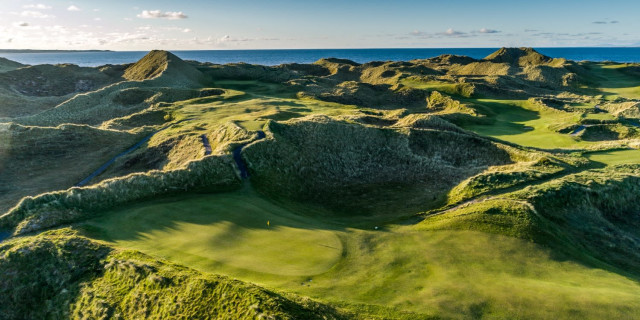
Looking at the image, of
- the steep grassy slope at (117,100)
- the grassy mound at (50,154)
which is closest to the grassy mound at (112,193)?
the grassy mound at (50,154)

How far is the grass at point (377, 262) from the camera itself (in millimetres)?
13727

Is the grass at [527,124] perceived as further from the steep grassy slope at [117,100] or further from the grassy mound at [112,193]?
the steep grassy slope at [117,100]

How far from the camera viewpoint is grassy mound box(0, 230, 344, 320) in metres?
13.0

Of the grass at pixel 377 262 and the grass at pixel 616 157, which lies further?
the grass at pixel 616 157

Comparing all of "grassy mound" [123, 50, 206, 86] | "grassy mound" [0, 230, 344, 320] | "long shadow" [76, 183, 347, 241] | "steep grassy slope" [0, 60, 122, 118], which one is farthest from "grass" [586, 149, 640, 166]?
"steep grassy slope" [0, 60, 122, 118]

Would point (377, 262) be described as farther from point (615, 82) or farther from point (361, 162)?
point (615, 82)

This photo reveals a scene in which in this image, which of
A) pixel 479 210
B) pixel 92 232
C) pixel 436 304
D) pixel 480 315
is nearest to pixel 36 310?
pixel 92 232

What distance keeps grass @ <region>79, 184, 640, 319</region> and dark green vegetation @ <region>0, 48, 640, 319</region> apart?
4.0 inches

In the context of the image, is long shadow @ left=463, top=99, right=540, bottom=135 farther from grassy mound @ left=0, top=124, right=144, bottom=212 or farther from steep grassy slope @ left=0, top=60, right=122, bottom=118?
steep grassy slope @ left=0, top=60, right=122, bottom=118

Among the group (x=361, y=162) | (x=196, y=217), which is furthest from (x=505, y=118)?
(x=196, y=217)

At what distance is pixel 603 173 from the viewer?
96.4 ft

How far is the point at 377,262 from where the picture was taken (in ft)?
57.0

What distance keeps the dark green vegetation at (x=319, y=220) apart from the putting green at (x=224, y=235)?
0.13 m

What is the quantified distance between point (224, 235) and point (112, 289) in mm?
5693
